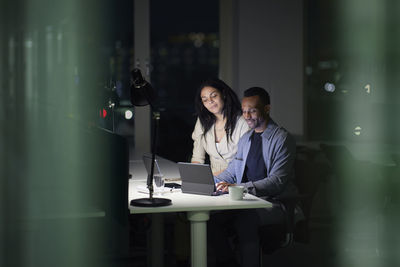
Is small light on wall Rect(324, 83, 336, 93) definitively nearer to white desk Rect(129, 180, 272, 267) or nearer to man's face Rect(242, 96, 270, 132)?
man's face Rect(242, 96, 270, 132)

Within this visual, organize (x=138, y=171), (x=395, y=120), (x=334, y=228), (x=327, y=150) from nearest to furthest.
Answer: (x=395, y=120), (x=138, y=171), (x=327, y=150), (x=334, y=228)

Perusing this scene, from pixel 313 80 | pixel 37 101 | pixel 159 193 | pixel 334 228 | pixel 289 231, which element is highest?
pixel 313 80

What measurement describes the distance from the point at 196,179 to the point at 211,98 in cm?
88

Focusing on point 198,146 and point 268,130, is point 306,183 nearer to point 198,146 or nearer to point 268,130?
point 268,130

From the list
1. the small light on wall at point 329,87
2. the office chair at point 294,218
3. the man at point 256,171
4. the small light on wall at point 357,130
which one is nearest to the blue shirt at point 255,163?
the man at point 256,171

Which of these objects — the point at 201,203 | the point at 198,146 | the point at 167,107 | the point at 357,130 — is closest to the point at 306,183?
the point at 198,146

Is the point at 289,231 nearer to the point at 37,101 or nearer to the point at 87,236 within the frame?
the point at 87,236

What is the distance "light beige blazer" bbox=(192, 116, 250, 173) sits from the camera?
342 centimetres

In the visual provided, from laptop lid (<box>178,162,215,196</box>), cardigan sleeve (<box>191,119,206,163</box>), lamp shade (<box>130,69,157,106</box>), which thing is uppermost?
lamp shade (<box>130,69,157,106</box>)

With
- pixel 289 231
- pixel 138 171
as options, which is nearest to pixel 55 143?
pixel 289 231

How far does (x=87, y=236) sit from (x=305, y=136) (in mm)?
3134

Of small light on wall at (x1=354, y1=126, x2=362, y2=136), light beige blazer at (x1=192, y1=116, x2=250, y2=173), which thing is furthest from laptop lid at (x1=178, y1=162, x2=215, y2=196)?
small light on wall at (x1=354, y1=126, x2=362, y2=136)

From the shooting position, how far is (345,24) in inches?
180

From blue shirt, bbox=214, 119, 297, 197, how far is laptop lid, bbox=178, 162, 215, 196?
29cm
